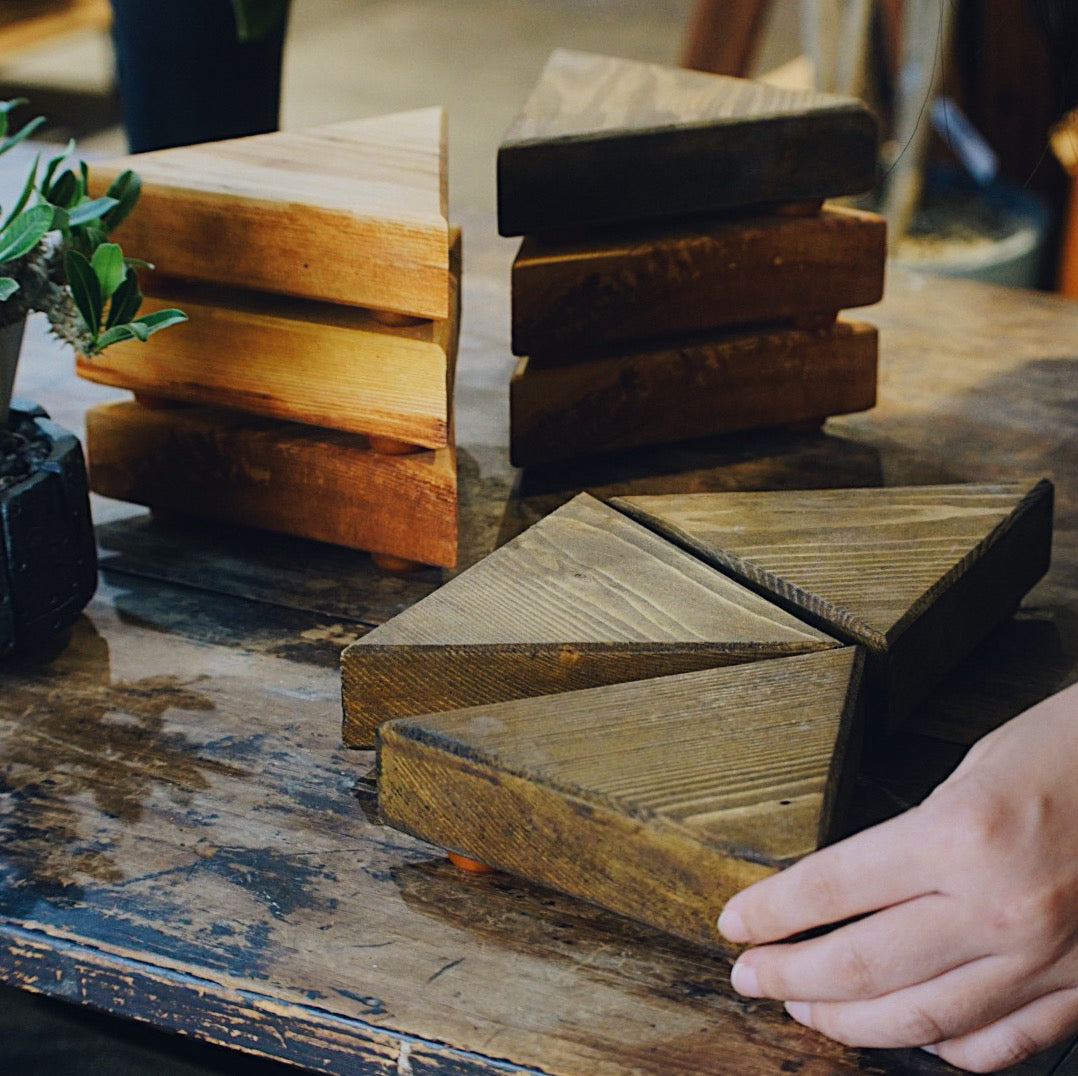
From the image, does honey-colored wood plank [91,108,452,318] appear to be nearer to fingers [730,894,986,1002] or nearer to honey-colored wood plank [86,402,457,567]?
honey-colored wood plank [86,402,457,567]

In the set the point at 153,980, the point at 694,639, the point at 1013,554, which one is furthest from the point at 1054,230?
the point at 153,980

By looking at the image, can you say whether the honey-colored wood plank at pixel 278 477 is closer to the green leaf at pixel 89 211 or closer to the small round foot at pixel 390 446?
the small round foot at pixel 390 446

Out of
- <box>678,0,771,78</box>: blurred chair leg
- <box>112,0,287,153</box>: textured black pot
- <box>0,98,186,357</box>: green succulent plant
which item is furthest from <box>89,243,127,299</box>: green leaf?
<box>678,0,771,78</box>: blurred chair leg

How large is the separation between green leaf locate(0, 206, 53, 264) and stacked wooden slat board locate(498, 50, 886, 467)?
0.35 m

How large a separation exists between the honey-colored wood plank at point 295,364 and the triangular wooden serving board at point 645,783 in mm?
291

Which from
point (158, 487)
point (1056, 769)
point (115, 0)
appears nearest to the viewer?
point (1056, 769)

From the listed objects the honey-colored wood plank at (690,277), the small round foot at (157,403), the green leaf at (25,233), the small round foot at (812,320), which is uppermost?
the green leaf at (25,233)

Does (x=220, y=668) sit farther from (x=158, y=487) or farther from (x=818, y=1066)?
(x=818, y=1066)

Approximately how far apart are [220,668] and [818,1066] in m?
0.44

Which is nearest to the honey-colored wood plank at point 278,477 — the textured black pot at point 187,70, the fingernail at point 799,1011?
the fingernail at point 799,1011

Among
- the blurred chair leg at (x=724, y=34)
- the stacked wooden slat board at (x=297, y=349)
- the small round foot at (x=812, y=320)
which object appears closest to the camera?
the stacked wooden slat board at (x=297, y=349)

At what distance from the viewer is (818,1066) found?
590 millimetres

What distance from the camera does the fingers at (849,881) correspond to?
567 millimetres

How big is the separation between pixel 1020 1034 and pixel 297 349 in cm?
60
